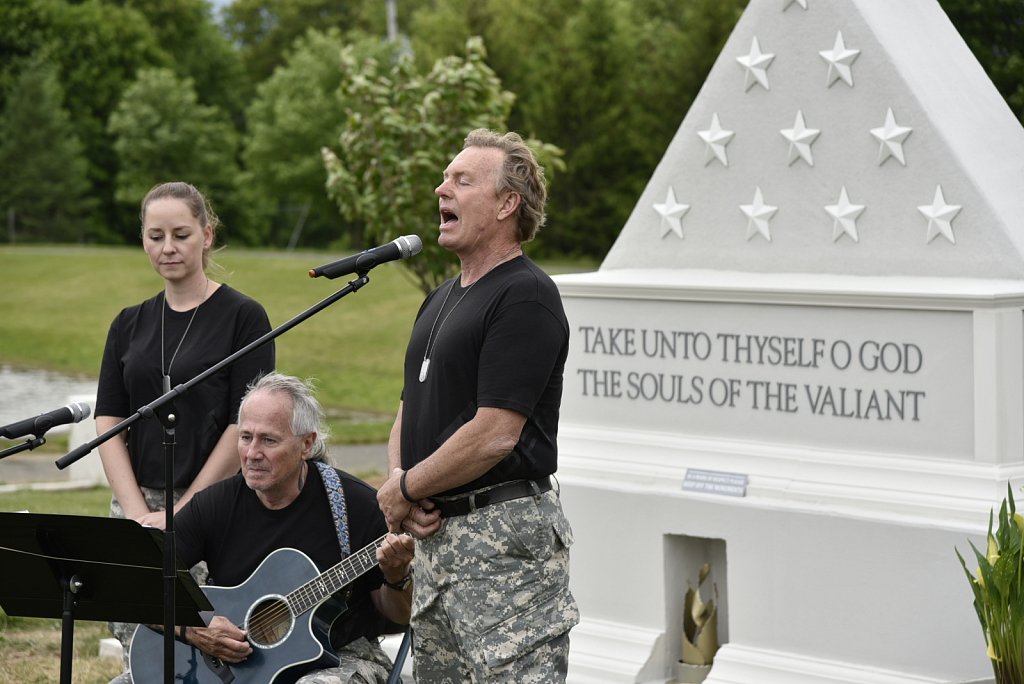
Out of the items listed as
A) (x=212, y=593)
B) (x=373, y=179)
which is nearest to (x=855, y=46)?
(x=212, y=593)

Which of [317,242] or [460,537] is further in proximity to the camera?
[317,242]

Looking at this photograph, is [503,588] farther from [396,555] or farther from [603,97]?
[603,97]

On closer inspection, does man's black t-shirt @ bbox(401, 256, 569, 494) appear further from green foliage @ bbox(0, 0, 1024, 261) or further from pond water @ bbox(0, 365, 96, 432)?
green foliage @ bbox(0, 0, 1024, 261)

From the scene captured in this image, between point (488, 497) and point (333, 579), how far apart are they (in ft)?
2.75

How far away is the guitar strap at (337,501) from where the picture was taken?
442cm

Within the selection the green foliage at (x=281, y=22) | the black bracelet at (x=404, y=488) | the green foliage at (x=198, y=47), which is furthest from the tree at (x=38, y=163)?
the black bracelet at (x=404, y=488)

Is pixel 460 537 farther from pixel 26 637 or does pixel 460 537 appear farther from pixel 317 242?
pixel 317 242

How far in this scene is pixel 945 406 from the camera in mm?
5059

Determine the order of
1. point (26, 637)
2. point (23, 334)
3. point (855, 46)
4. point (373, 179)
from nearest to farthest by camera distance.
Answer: point (855, 46), point (26, 637), point (373, 179), point (23, 334)

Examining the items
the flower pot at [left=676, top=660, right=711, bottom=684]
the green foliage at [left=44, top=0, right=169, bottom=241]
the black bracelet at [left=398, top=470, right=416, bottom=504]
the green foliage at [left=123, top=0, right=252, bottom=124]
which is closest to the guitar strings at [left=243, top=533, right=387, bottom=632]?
the black bracelet at [left=398, top=470, right=416, bottom=504]

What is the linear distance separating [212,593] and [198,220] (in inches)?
48.7

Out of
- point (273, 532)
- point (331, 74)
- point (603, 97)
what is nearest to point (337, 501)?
point (273, 532)

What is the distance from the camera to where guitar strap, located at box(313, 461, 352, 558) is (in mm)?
4422

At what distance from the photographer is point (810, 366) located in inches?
212
